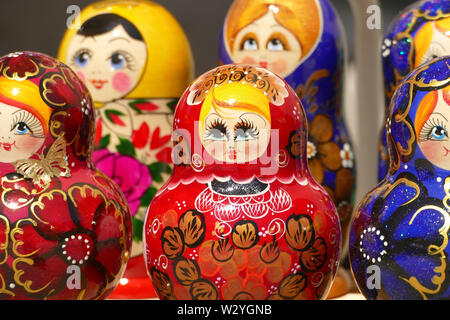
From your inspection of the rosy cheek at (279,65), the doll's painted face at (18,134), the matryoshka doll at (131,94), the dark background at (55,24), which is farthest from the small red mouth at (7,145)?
the dark background at (55,24)

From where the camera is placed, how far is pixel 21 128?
3.04 feet

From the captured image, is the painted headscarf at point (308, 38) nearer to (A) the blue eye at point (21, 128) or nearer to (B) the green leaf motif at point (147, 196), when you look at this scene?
(B) the green leaf motif at point (147, 196)

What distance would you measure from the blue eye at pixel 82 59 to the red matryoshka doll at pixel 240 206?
310 mm

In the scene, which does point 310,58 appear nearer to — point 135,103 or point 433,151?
point 135,103

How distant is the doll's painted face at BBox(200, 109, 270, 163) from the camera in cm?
90

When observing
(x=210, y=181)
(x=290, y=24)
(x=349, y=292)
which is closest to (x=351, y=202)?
(x=349, y=292)

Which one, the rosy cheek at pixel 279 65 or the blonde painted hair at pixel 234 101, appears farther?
the rosy cheek at pixel 279 65

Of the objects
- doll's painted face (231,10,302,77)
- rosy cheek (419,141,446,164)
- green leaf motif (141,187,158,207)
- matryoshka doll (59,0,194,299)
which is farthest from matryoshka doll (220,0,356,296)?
rosy cheek (419,141,446,164)

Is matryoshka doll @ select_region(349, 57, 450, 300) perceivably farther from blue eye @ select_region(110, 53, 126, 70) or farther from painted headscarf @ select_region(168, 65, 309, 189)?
blue eye @ select_region(110, 53, 126, 70)

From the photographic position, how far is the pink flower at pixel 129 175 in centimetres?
122

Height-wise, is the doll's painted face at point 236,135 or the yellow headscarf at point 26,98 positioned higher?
the yellow headscarf at point 26,98

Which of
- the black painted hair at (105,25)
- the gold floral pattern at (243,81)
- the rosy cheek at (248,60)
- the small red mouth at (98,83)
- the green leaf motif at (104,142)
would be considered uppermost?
the black painted hair at (105,25)

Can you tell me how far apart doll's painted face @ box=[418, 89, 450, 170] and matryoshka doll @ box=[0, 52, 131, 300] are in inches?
14.1

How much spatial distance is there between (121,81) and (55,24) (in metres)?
0.49
